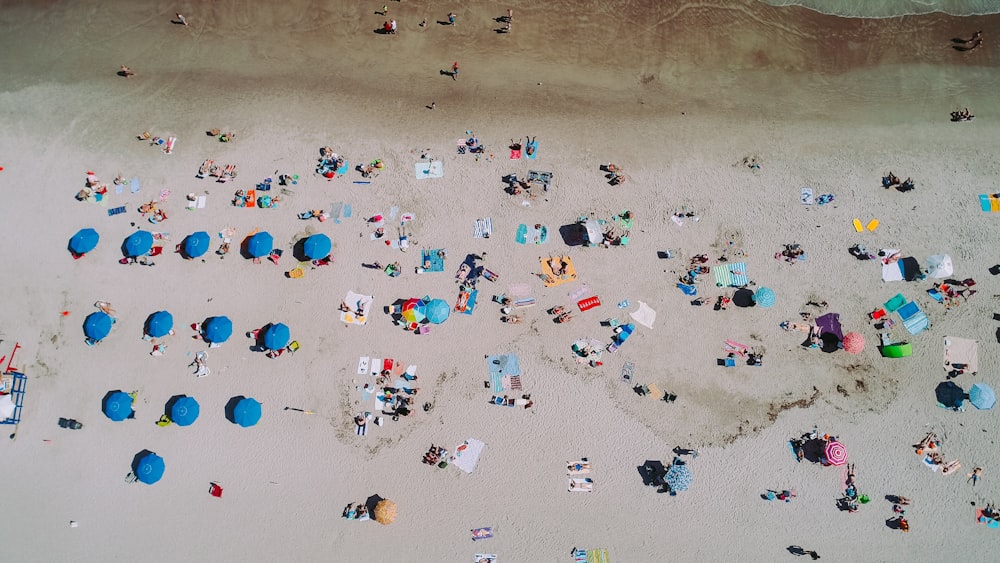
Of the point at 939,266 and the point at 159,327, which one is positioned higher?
the point at 939,266

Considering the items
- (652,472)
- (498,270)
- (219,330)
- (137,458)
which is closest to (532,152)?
(498,270)

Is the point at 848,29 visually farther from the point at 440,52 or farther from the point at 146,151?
the point at 146,151

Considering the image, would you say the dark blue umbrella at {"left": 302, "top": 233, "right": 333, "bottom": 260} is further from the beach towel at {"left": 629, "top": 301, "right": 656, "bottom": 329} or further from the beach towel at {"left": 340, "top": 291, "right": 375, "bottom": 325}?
the beach towel at {"left": 629, "top": 301, "right": 656, "bottom": 329}

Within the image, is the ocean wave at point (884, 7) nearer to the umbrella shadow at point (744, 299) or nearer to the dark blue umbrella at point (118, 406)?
the umbrella shadow at point (744, 299)

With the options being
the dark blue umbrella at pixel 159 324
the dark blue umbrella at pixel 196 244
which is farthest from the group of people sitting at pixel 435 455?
A: the dark blue umbrella at pixel 196 244

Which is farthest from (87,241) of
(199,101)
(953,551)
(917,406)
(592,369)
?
(953,551)

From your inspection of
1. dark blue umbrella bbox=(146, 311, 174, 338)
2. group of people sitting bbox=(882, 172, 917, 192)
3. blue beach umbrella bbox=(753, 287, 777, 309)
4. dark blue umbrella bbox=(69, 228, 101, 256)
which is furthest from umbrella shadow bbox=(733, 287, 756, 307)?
dark blue umbrella bbox=(69, 228, 101, 256)

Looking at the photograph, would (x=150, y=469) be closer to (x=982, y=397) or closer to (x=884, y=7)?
(x=982, y=397)
